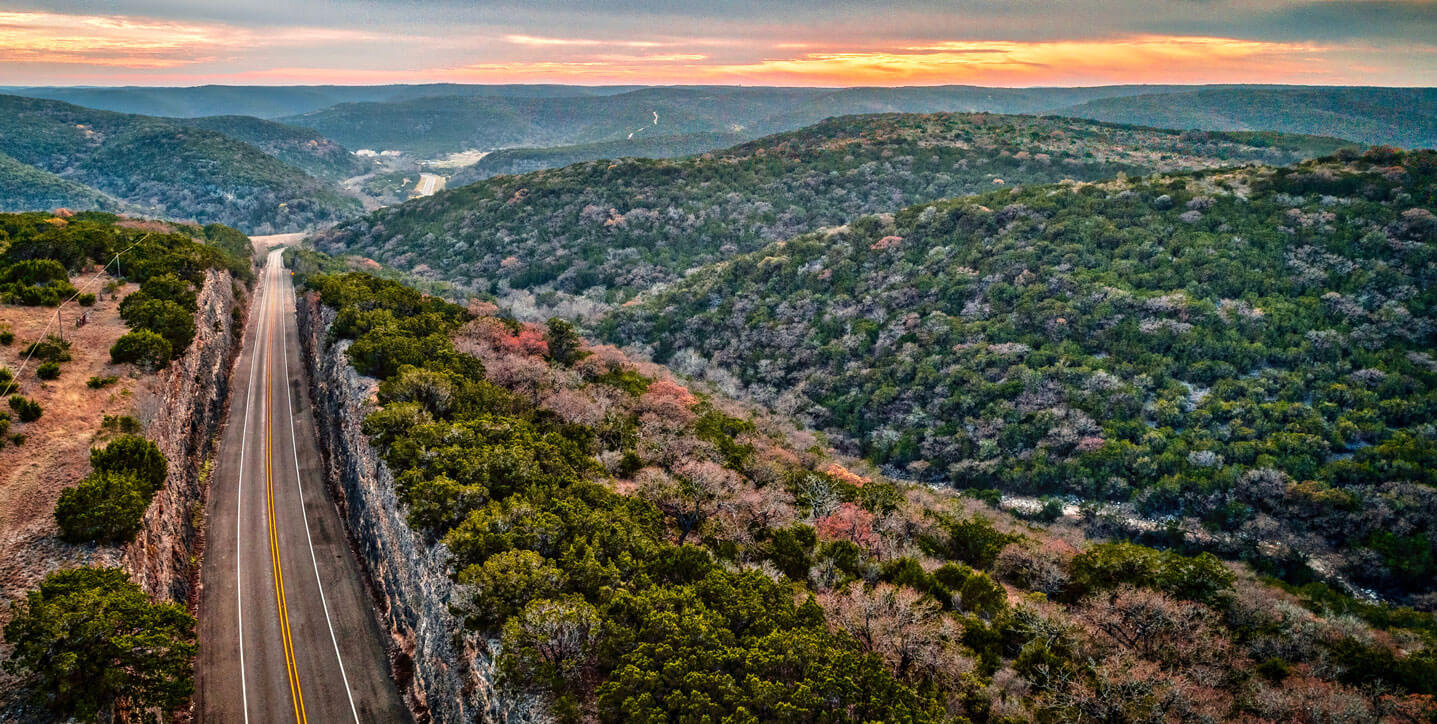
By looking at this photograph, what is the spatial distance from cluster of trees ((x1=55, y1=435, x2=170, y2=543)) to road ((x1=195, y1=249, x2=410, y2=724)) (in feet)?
24.2

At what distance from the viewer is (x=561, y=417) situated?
137 feet

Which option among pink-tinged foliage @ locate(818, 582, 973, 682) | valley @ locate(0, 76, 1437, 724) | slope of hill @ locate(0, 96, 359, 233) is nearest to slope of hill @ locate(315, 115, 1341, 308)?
valley @ locate(0, 76, 1437, 724)

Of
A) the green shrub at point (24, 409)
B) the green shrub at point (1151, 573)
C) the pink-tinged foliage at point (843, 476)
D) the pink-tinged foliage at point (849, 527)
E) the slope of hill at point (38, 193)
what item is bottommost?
the pink-tinged foliage at point (843, 476)

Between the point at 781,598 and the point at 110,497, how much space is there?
28998 mm

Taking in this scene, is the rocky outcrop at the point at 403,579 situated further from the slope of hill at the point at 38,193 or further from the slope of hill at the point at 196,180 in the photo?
the slope of hill at the point at 38,193

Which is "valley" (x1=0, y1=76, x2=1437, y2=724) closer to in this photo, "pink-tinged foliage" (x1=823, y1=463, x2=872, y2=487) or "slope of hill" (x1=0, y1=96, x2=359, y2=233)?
"pink-tinged foliage" (x1=823, y1=463, x2=872, y2=487)

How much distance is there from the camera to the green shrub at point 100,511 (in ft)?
86.9

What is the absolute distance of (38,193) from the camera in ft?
497

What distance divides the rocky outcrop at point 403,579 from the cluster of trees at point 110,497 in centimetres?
959

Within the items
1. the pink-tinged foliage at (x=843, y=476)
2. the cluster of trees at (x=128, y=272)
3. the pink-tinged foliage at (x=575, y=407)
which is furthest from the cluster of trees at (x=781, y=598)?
the cluster of trees at (x=128, y=272)

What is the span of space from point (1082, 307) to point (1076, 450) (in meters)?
20.1

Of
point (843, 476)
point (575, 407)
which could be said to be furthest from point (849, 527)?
point (575, 407)

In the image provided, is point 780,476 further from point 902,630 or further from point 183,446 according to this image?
point 183,446

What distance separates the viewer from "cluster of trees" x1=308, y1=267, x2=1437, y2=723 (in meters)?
21.1
